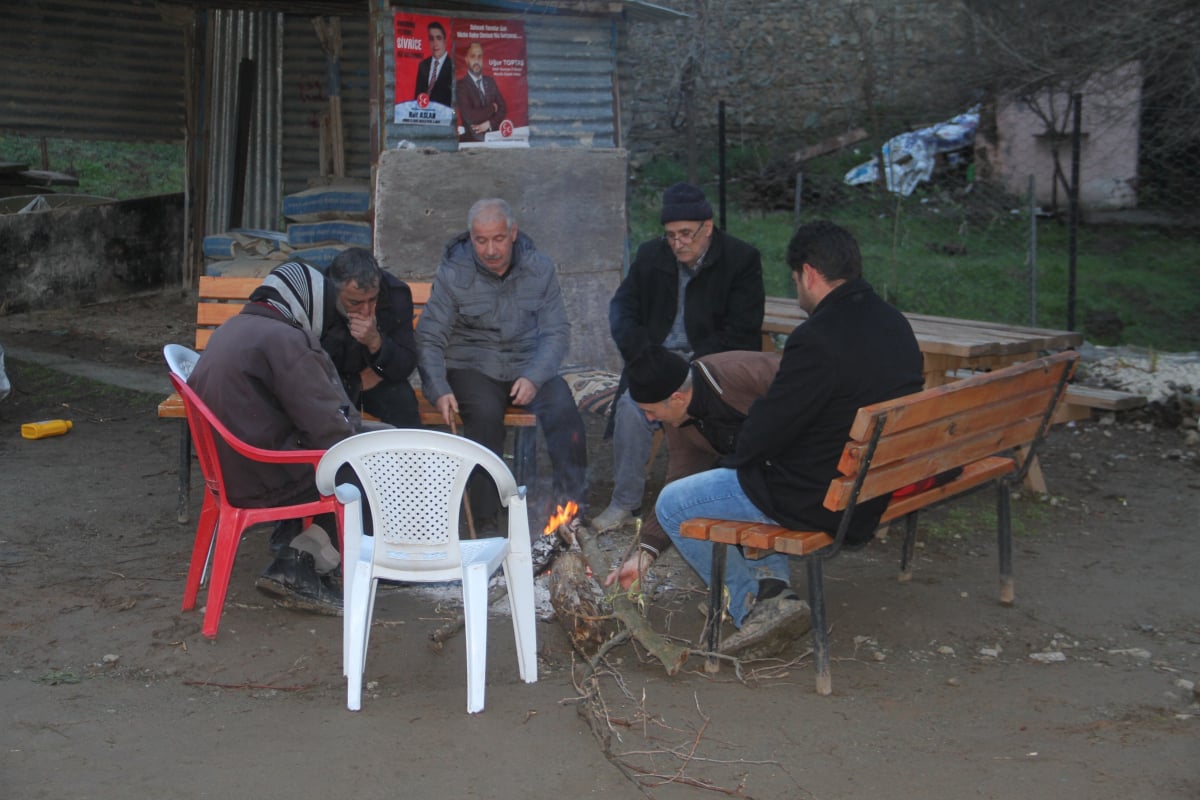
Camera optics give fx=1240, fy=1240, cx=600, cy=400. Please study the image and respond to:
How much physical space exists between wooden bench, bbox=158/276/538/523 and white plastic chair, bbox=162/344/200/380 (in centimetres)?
11

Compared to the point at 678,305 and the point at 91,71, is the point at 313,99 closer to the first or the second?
the point at 91,71

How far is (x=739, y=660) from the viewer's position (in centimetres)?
417

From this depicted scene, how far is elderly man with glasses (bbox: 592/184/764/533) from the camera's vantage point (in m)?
5.74

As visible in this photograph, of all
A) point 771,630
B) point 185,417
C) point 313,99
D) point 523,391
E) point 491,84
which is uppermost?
point 313,99

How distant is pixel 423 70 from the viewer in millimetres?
8156

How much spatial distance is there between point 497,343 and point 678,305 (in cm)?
93

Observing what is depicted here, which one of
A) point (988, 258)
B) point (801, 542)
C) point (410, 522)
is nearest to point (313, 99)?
point (988, 258)

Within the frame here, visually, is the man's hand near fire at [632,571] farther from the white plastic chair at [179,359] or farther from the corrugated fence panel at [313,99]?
the corrugated fence panel at [313,99]

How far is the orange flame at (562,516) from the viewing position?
4.98m

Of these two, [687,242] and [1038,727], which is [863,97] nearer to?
[687,242]

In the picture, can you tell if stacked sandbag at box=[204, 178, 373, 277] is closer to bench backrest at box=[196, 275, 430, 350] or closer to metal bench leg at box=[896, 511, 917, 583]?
bench backrest at box=[196, 275, 430, 350]

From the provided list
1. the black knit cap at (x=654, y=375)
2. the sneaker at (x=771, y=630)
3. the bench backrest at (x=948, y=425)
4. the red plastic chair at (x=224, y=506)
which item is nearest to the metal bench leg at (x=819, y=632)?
the sneaker at (x=771, y=630)

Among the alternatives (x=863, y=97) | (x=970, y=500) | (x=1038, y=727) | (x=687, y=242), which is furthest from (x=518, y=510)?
(x=863, y=97)

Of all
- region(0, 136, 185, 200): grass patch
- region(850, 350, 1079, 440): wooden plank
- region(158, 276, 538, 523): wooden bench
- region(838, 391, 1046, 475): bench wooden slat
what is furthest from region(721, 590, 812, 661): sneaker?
region(0, 136, 185, 200): grass patch
